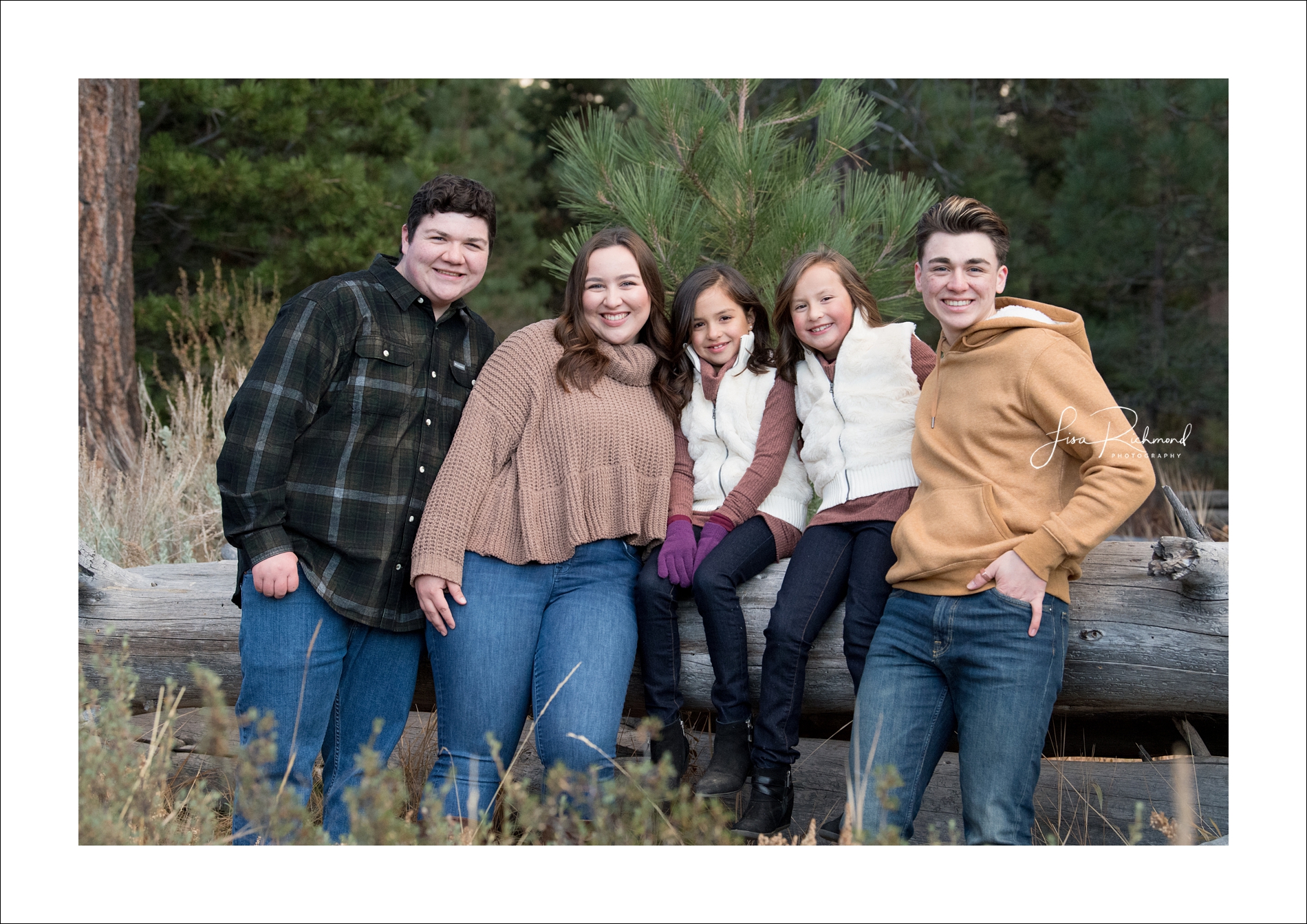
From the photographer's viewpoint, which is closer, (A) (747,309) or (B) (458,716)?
(B) (458,716)

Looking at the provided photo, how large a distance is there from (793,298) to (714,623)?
41.2 inches

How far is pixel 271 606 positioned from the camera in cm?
270

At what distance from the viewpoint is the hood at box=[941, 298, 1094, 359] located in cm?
254

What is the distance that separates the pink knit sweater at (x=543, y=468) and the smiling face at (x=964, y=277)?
0.96 m

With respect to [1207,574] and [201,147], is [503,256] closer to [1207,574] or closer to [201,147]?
[201,147]

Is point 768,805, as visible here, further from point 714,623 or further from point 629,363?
point 629,363

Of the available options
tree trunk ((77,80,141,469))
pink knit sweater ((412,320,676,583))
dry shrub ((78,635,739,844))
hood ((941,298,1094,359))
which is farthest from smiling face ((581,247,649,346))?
tree trunk ((77,80,141,469))

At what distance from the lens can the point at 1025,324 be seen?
8.34 ft

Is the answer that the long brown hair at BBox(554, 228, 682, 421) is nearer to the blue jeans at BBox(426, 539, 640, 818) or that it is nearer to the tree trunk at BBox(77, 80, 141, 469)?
the blue jeans at BBox(426, 539, 640, 818)

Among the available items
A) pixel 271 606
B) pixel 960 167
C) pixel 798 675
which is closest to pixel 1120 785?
pixel 798 675

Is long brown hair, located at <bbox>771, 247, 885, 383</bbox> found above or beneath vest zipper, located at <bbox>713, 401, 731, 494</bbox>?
above

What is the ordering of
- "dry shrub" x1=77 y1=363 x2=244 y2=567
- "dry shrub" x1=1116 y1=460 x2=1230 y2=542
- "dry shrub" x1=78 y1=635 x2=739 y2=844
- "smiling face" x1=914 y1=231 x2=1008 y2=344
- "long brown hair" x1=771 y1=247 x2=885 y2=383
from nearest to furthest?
"dry shrub" x1=78 y1=635 x2=739 y2=844 → "smiling face" x1=914 y1=231 x2=1008 y2=344 → "long brown hair" x1=771 y1=247 x2=885 y2=383 → "dry shrub" x1=77 y1=363 x2=244 y2=567 → "dry shrub" x1=1116 y1=460 x2=1230 y2=542

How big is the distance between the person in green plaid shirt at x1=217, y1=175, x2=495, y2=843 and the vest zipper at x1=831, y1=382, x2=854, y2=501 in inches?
43.8

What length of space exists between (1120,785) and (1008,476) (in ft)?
5.07
